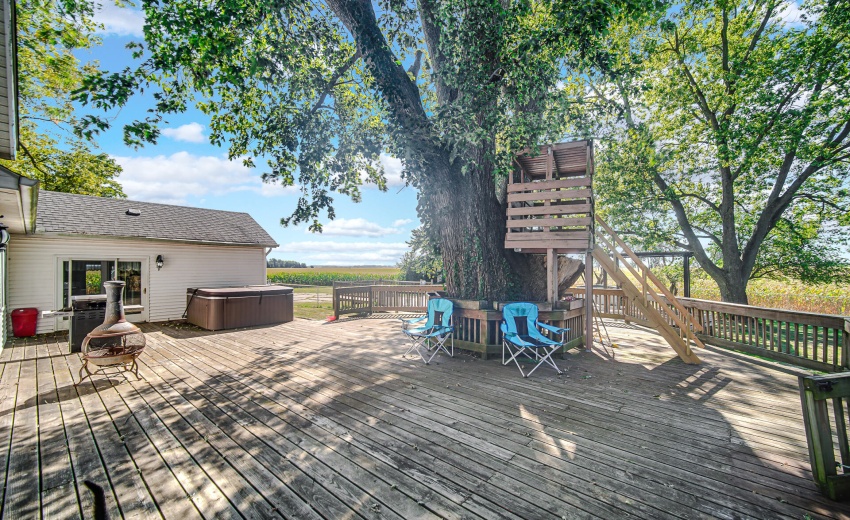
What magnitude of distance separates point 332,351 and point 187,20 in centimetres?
545

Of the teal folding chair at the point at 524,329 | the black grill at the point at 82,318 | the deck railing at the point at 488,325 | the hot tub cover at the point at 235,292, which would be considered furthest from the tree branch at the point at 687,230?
the black grill at the point at 82,318

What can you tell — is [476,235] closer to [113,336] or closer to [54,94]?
[113,336]

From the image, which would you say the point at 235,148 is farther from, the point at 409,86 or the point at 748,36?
the point at 748,36

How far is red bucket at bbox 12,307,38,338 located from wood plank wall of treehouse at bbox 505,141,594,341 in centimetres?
1095

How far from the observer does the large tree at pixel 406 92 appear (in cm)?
482

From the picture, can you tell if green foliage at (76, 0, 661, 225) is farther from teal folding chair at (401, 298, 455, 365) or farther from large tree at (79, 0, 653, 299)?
teal folding chair at (401, 298, 455, 365)

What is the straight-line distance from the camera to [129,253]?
9.57 meters

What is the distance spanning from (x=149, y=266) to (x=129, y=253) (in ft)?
1.89

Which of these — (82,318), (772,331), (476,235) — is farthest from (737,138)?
(82,318)

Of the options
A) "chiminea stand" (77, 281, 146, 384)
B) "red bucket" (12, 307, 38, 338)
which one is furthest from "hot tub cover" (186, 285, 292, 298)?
"chiminea stand" (77, 281, 146, 384)

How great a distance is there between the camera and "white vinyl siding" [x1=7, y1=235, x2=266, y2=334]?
8211mm

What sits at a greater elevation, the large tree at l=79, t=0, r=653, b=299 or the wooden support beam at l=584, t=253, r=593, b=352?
the large tree at l=79, t=0, r=653, b=299

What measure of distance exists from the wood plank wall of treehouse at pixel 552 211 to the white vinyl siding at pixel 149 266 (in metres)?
9.62

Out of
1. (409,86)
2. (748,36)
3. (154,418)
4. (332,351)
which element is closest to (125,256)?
(332,351)
